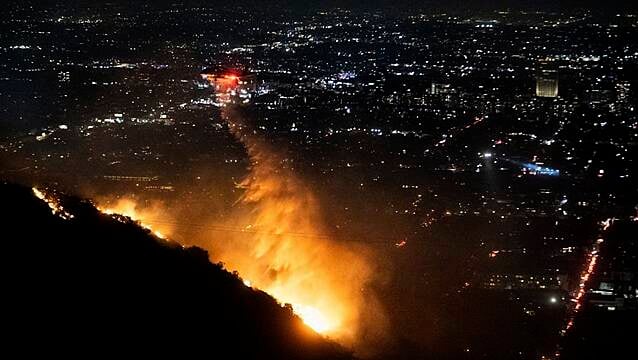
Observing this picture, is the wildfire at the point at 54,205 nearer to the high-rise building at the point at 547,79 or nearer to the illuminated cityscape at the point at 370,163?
the illuminated cityscape at the point at 370,163

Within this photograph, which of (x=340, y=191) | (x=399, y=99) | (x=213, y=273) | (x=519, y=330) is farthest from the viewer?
(x=399, y=99)

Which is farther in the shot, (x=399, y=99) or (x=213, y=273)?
(x=399, y=99)

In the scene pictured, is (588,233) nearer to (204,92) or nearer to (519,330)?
(519,330)

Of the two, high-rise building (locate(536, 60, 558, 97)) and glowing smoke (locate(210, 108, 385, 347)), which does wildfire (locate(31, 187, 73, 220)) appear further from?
high-rise building (locate(536, 60, 558, 97))

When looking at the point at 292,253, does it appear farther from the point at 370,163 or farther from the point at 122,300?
the point at 370,163

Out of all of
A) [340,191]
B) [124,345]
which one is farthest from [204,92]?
[124,345]

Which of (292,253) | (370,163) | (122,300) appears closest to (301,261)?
(292,253)
